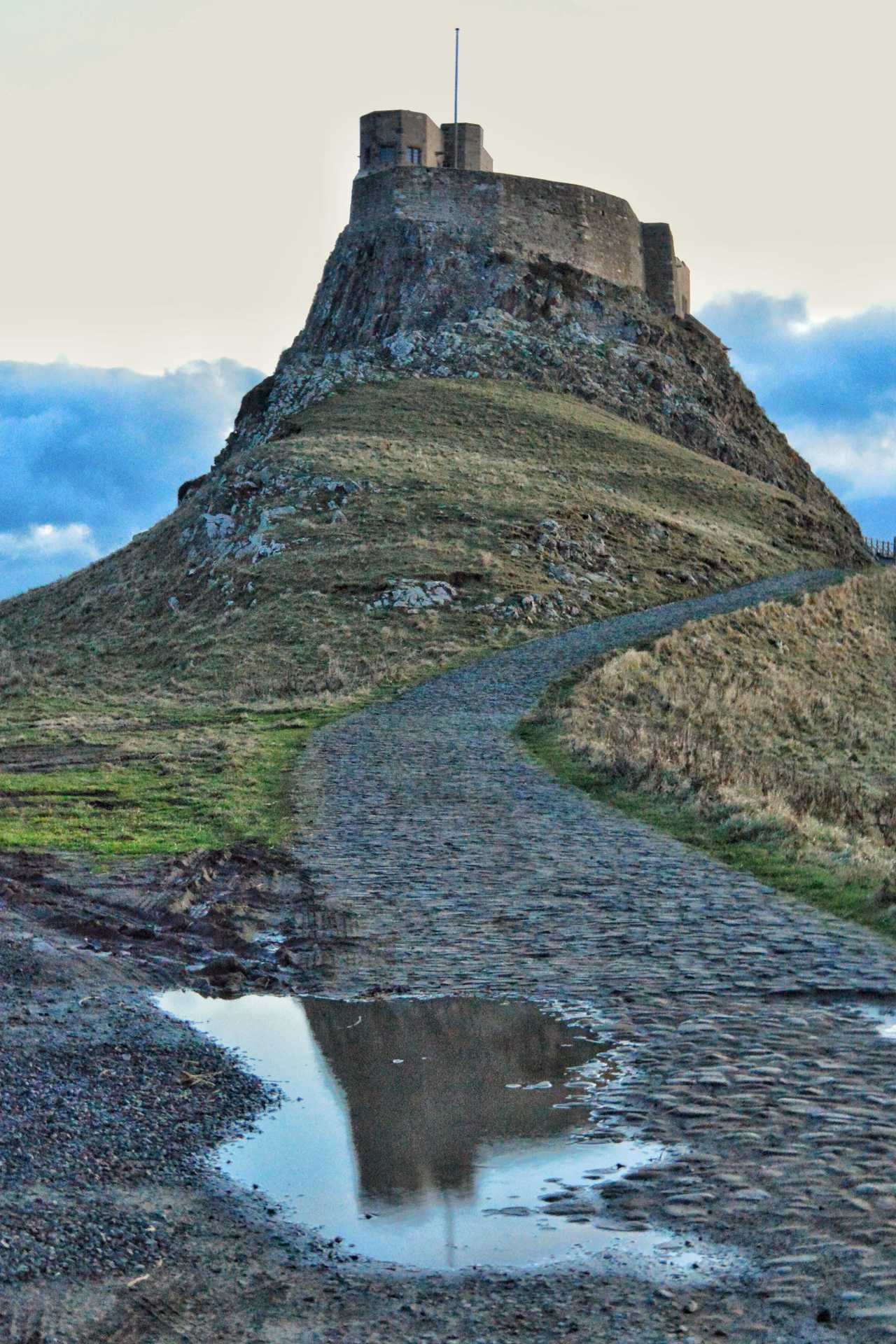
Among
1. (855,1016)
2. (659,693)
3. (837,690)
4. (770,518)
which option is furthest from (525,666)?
(770,518)

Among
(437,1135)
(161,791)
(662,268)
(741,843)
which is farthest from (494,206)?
(437,1135)

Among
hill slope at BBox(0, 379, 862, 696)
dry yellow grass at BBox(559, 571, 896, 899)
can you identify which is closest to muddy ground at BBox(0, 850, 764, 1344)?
dry yellow grass at BBox(559, 571, 896, 899)

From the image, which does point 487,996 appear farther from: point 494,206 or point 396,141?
point 396,141

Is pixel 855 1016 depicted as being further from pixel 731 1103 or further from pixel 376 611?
pixel 376 611

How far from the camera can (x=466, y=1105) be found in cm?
731

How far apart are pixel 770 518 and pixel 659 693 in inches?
1578

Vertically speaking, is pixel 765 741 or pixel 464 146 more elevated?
pixel 464 146

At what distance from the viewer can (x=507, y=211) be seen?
263 ft

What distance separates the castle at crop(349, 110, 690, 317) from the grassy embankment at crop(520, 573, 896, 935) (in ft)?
137

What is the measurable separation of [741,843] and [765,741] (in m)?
12.7

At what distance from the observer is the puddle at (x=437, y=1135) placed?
5570 mm

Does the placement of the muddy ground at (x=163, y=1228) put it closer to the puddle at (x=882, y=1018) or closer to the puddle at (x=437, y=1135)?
the puddle at (x=437, y=1135)

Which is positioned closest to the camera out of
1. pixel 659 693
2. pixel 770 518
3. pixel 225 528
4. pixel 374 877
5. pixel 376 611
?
pixel 374 877

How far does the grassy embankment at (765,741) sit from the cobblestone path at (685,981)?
2.75 ft
